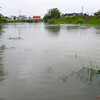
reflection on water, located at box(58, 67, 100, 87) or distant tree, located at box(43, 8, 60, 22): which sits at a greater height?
distant tree, located at box(43, 8, 60, 22)

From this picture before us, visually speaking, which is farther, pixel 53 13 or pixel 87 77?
pixel 53 13

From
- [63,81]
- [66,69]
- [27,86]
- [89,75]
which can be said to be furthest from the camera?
[66,69]

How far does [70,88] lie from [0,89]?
202 centimetres

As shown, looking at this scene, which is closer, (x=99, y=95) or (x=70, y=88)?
(x=99, y=95)

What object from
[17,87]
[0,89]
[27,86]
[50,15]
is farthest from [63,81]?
[50,15]

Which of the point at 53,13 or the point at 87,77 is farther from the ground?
the point at 53,13

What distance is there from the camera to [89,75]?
492 centimetres

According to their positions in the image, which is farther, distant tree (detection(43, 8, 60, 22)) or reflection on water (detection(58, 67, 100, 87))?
distant tree (detection(43, 8, 60, 22))

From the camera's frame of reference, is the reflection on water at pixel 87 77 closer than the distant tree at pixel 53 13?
Yes

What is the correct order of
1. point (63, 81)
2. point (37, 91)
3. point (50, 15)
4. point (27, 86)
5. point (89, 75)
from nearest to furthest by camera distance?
point (37, 91), point (27, 86), point (63, 81), point (89, 75), point (50, 15)

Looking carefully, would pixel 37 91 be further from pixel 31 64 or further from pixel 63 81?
pixel 31 64

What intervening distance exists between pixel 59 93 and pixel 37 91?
62 centimetres

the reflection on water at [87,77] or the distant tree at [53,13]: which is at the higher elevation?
Result: the distant tree at [53,13]

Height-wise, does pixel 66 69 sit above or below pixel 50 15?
below
